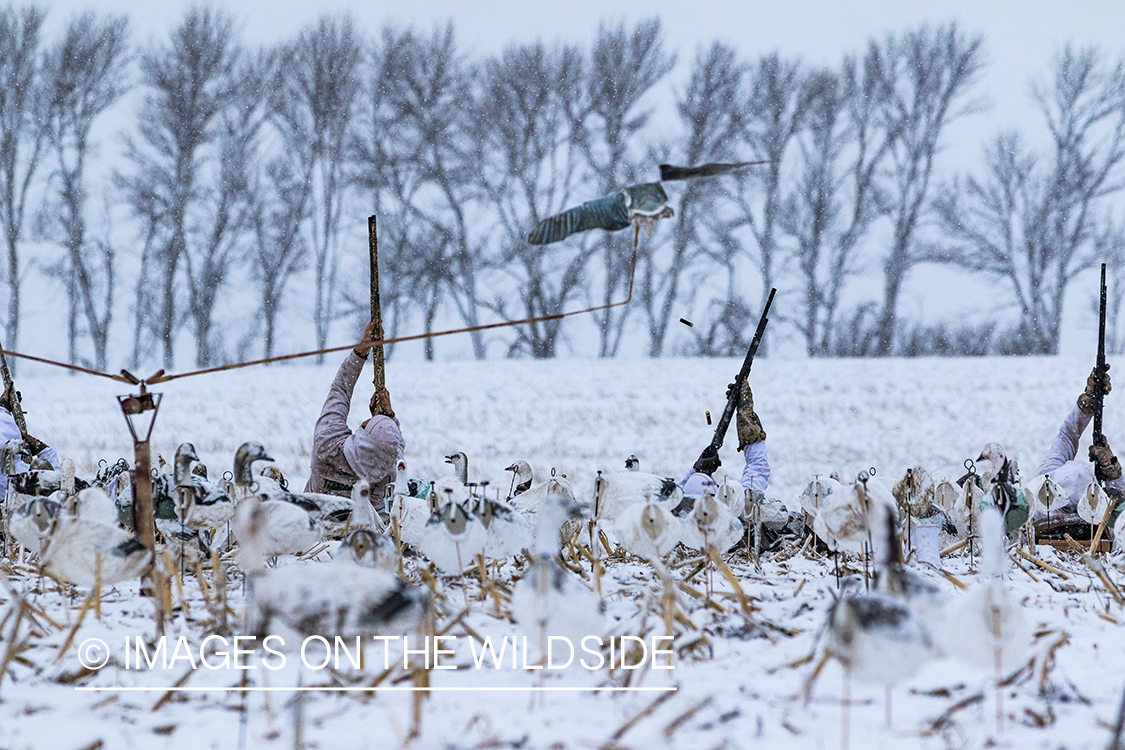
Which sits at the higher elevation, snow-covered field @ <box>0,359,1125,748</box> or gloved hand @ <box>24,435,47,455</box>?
gloved hand @ <box>24,435,47,455</box>

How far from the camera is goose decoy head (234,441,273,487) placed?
6.13 feet

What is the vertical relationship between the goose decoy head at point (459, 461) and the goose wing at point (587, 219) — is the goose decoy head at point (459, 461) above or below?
below

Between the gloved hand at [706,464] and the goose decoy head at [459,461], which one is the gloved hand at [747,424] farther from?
the goose decoy head at [459,461]

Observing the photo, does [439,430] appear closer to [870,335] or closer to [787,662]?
[787,662]

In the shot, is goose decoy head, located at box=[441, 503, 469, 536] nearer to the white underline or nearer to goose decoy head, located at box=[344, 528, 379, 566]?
goose decoy head, located at box=[344, 528, 379, 566]

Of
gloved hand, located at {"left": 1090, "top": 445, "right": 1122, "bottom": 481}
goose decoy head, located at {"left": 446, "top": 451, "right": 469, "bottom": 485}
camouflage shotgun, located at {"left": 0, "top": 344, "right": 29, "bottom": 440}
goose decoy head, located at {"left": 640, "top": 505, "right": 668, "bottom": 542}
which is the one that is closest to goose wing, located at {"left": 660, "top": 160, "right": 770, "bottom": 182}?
goose decoy head, located at {"left": 640, "top": 505, "right": 668, "bottom": 542}

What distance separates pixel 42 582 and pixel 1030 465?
6978 mm

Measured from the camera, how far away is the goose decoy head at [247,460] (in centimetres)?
187

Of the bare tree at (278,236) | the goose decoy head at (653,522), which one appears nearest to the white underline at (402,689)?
the goose decoy head at (653,522)

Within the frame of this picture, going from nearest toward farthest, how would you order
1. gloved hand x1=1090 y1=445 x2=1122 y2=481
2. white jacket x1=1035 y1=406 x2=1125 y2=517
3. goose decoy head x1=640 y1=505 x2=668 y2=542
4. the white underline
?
the white underline, goose decoy head x1=640 y1=505 x2=668 y2=542, gloved hand x1=1090 y1=445 x2=1122 y2=481, white jacket x1=1035 y1=406 x2=1125 y2=517

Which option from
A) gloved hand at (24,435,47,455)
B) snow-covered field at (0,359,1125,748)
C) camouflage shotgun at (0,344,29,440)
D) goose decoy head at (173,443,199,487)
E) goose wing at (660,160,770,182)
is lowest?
snow-covered field at (0,359,1125,748)

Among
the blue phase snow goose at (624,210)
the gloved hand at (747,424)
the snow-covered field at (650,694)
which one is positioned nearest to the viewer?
the snow-covered field at (650,694)

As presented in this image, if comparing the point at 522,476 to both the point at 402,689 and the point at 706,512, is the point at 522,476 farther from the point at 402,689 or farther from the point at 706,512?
the point at 402,689

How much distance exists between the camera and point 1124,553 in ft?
8.87
